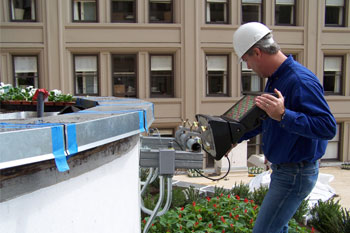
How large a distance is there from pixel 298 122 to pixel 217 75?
14130mm

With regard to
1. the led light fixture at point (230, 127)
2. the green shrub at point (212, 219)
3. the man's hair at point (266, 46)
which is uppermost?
the man's hair at point (266, 46)

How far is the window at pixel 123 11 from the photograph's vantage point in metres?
15.3

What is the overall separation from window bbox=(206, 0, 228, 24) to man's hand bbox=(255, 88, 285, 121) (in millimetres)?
14409

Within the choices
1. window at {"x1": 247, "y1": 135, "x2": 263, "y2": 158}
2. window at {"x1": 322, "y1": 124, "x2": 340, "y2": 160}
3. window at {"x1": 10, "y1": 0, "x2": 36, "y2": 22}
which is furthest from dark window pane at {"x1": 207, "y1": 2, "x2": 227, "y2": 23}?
window at {"x1": 322, "y1": 124, "x2": 340, "y2": 160}

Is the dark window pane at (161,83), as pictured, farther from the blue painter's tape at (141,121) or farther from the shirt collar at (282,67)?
the blue painter's tape at (141,121)

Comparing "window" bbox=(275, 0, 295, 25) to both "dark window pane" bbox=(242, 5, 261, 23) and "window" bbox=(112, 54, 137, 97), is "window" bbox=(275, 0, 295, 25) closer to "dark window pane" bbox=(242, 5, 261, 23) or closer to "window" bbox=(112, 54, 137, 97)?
"dark window pane" bbox=(242, 5, 261, 23)

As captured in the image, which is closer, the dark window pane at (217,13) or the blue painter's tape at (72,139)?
the blue painter's tape at (72,139)

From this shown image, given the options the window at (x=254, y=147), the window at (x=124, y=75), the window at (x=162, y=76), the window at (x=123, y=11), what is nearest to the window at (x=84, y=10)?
the window at (x=123, y=11)

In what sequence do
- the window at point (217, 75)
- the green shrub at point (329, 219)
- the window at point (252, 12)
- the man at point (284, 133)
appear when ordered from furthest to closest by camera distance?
the window at point (252, 12), the window at point (217, 75), the green shrub at point (329, 219), the man at point (284, 133)

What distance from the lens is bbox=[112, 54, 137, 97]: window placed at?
15.5 metres

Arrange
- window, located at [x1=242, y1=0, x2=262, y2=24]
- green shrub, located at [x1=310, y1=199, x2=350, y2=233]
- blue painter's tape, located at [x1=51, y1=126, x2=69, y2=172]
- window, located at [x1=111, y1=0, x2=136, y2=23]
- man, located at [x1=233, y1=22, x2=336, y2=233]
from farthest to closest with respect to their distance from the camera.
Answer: window, located at [x1=242, y1=0, x2=262, y2=24]
window, located at [x1=111, y1=0, x2=136, y2=23]
green shrub, located at [x1=310, y1=199, x2=350, y2=233]
man, located at [x1=233, y1=22, x2=336, y2=233]
blue painter's tape, located at [x1=51, y1=126, x2=69, y2=172]

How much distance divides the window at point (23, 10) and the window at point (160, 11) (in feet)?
16.5

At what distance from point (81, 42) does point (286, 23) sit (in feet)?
31.4

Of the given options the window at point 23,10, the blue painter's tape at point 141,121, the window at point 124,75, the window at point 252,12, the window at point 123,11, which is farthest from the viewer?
the window at point 252,12
